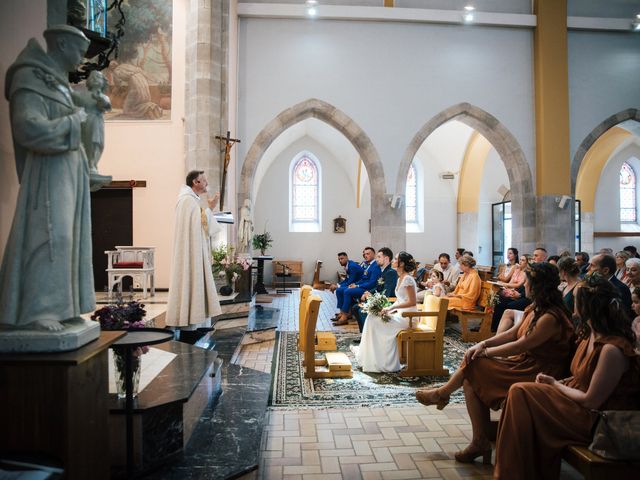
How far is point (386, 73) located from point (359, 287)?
5742 millimetres

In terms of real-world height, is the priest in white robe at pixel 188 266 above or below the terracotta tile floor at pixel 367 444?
above

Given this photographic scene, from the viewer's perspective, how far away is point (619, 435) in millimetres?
2135

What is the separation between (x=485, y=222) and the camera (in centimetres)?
1716

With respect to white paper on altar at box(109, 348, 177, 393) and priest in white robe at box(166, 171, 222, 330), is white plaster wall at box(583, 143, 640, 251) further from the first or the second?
white paper on altar at box(109, 348, 177, 393)

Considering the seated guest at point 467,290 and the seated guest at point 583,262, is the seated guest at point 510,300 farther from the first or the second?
the seated guest at point 583,262

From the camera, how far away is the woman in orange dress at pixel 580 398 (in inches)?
89.4

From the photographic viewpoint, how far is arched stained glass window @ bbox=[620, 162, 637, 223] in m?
16.8

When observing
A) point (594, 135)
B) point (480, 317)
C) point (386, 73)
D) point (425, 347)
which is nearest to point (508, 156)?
point (594, 135)

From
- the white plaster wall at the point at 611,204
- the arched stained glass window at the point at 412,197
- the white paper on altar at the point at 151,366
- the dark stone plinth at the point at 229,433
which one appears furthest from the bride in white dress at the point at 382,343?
the white plaster wall at the point at 611,204

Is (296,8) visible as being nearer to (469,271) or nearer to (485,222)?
(469,271)

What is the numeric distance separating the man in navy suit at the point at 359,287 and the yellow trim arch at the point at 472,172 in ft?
29.0

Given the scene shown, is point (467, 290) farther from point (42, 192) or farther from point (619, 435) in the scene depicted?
point (42, 192)

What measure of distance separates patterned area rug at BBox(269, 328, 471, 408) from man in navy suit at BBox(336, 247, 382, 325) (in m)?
2.18

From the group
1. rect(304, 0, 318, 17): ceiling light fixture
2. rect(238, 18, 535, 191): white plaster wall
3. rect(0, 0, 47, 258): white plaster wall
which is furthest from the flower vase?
rect(304, 0, 318, 17): ceiling light fixture
